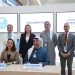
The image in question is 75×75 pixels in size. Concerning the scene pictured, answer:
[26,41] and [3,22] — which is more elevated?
[3,22]

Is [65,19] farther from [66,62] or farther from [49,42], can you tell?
[66,62]

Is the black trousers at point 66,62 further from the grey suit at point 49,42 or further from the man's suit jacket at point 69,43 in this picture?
the grey suit at point 49,42

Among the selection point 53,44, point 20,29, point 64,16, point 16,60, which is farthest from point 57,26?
point 16,60

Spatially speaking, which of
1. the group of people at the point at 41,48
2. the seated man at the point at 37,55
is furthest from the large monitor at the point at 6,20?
the seated man at the point at 37,55

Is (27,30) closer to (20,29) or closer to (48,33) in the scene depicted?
(48,33)

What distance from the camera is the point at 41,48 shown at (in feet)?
11.2

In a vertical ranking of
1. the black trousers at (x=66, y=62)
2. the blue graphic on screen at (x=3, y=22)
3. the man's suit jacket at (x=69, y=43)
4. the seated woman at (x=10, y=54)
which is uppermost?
the blue graphic on screen at (x=3, y=22)

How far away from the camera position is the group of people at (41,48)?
338 centimetres

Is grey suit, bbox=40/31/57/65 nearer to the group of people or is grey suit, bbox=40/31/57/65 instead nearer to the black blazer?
the group of people

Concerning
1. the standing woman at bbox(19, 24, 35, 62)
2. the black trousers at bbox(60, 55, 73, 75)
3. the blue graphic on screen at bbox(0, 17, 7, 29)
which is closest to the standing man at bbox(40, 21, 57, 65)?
the standing woman at bbox(19, 24, 35, 62)

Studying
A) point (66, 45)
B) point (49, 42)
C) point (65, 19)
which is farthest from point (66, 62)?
point (65, 19)

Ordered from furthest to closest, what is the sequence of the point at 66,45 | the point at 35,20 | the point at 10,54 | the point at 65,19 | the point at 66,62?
1. the point at 35,20
2. the point at 65,19
3. the point at 66,62
4. the point at 66,45
5. the point at 10,54

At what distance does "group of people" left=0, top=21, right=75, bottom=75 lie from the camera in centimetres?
338

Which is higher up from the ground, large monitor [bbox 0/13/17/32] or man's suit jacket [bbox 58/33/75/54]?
large monitor [bbox 0/13/17/32]
